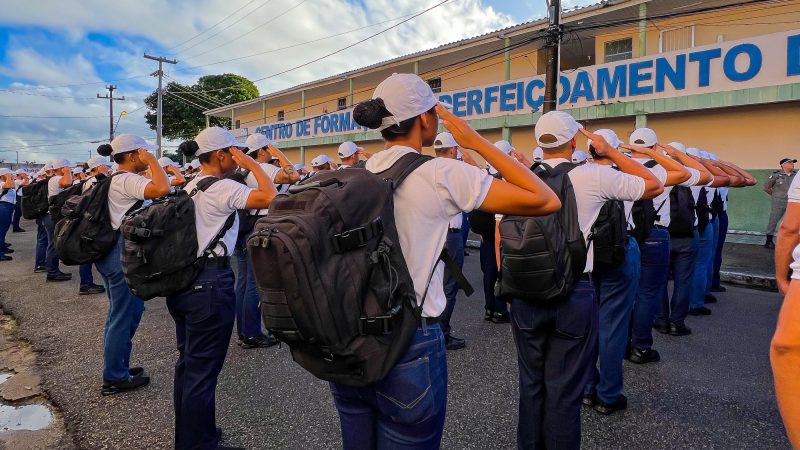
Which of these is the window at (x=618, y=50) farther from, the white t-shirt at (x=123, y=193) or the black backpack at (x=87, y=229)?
the black backpack at (x=87, y=229)

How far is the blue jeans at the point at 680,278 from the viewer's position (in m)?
5.21

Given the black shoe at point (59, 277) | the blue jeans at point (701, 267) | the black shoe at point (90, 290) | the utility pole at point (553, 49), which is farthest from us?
the utility pole at point (553, 49)

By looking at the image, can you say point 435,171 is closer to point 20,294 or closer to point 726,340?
point 726,340

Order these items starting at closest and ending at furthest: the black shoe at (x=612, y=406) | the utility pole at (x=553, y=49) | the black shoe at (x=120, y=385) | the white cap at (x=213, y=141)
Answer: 1. the white cap at (x=213, y=141)
2. the black shoe at (x=612, y=406)
3. the black shoe at (x=120, y=385)
4. the utility pole at (x=553, y=49)

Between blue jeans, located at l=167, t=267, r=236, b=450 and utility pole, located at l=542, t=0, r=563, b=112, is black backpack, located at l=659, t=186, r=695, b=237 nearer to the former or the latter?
blue jeans, located at l=167, t=267, r=236, b=450

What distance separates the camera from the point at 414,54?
18.5 meters

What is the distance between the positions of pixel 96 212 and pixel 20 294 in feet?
17.1

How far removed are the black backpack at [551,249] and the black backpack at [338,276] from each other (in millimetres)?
1144

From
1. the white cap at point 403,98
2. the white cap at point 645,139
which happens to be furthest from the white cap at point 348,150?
the white cap at point 403,98

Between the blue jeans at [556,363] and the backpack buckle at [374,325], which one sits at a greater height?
the backpack buckle at [374,325]

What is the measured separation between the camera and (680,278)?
5266 mm

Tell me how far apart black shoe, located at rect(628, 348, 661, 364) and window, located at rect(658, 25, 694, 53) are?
11.8 meters

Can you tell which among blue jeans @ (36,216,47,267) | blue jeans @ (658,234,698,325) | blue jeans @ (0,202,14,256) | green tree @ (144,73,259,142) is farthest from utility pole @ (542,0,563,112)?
green tree @ (144,73,259,142)

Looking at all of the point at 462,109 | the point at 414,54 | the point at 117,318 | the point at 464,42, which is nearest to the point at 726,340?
the point at 117,318
